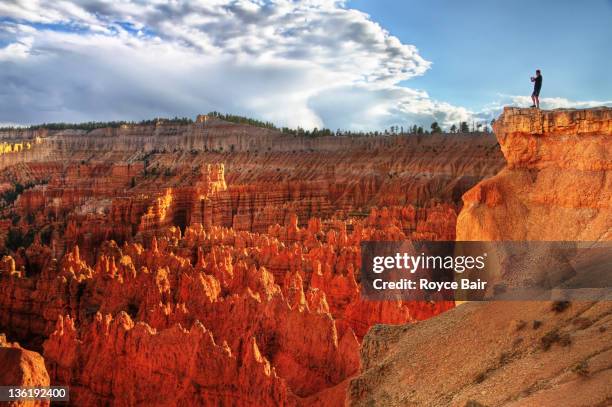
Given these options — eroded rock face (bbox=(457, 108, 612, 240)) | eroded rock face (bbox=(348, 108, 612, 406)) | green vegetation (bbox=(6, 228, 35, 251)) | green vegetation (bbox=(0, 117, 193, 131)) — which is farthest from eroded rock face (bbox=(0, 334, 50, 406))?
green vegetation (bbox=(0, 117, 193, 131))

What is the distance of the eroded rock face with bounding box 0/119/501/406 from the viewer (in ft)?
46.2

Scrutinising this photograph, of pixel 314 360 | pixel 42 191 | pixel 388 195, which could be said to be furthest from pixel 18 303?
pixel 42 191

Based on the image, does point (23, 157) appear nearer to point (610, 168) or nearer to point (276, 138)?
point (276, 138)

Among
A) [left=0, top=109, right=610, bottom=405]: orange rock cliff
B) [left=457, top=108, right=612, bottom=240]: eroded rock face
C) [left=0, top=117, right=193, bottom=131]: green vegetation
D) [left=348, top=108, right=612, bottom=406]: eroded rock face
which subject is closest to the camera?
[left=348, top=108, right=612, bottom=406]: eroded rock face

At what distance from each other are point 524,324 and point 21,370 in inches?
393

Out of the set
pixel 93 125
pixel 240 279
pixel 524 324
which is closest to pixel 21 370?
pixel 524 324

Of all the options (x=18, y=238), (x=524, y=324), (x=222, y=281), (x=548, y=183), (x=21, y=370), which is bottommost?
(x=21, y=370)

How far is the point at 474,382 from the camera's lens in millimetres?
6938

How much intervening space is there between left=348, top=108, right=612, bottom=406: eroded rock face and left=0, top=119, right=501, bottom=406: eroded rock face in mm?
4983

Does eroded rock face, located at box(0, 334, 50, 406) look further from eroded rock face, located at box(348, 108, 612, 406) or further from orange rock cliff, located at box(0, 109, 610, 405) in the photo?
eroded rock face, located at box(348, 108, 612, 406)

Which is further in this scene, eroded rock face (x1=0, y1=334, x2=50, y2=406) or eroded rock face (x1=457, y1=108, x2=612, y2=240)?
eroded rock face (x1=0, y1=334, x2=50, y2=406)

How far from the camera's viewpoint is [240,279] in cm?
2273

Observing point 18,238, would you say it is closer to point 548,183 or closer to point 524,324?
point 548,183

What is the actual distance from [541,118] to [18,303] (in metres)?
20.2
